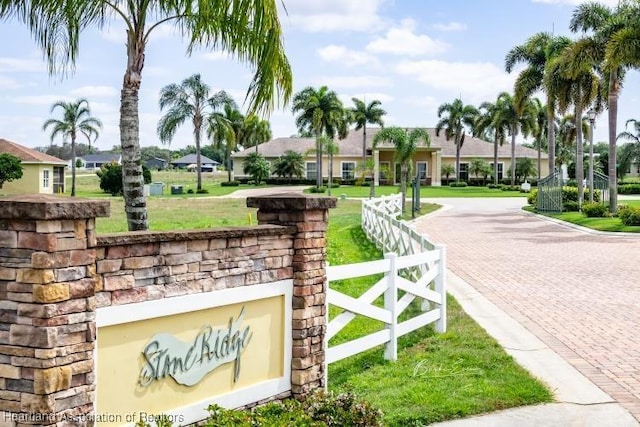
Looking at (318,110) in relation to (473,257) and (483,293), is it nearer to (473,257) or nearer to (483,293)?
(473,257)

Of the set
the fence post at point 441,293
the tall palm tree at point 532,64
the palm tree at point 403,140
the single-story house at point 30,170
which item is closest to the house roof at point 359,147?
the single-story house at point 30,170

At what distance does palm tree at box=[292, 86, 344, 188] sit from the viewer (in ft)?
211

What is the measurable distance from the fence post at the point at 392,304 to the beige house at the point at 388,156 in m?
59.1

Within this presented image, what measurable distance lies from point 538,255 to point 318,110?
152ft

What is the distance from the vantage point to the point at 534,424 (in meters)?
6.42

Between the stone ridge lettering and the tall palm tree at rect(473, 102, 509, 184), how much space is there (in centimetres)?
6525

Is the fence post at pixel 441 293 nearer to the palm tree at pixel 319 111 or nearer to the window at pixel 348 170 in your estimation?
the palm tree at pixel 319 111

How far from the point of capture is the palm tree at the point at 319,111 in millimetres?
64438

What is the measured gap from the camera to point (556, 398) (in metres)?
7.12

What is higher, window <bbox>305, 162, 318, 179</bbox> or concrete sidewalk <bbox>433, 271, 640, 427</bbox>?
window <bbox>305, 162, 318, 179</bbox>

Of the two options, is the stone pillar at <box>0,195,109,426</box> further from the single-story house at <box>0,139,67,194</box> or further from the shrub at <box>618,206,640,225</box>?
the single-story house at <box>0,139,67,194</box>

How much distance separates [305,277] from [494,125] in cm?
6570

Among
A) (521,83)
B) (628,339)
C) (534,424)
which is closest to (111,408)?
(534,424)

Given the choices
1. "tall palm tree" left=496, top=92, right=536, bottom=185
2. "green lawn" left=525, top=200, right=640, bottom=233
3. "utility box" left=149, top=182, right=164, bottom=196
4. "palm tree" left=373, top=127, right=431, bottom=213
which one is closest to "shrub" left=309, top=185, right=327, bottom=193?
"utility box" left=149, top=182, right=164, bottom=196
